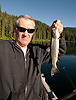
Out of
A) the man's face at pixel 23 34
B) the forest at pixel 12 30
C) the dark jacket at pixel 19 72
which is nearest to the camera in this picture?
the dark jacket at pixel 19 72

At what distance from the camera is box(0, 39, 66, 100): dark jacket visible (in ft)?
5.94

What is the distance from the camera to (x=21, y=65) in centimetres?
201

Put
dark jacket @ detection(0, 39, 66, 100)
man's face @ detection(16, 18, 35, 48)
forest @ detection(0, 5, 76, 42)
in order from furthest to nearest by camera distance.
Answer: forest @ detection(0, 5, 76, 42) → man's face @ detection(16, 18, 35, 48) → dark jacket @ detection(0, 39, 66, 100)

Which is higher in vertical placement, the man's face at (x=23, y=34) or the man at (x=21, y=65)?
the man's face at (x=23, y=34)

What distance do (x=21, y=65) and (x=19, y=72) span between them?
0.18 meters

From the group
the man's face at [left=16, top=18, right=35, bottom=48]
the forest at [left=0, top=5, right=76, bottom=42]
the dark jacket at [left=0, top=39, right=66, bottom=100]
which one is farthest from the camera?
the forest at [left=0, top=5, right=76, bottom=42]

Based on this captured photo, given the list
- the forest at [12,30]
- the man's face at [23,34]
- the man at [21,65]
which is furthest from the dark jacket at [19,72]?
the forest at [12,30]

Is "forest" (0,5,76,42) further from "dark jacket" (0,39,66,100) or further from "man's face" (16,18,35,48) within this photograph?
"dark jacket" (0,39,66,100)

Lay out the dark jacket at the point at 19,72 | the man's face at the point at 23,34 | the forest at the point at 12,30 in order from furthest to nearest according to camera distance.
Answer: the forest at the point at 12,30 < the man's face at the point at 23,34 < the dark jacket at the point at 19,72

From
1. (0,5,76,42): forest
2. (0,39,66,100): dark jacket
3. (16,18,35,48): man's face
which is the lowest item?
(0,39,66,100): dark jacket

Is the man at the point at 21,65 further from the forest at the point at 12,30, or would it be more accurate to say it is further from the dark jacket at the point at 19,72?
the forest at the point at 12,30

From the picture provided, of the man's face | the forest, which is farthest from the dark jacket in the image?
the forest

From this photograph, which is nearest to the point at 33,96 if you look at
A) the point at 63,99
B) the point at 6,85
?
the point at 6,85

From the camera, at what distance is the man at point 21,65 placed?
5.98ft
